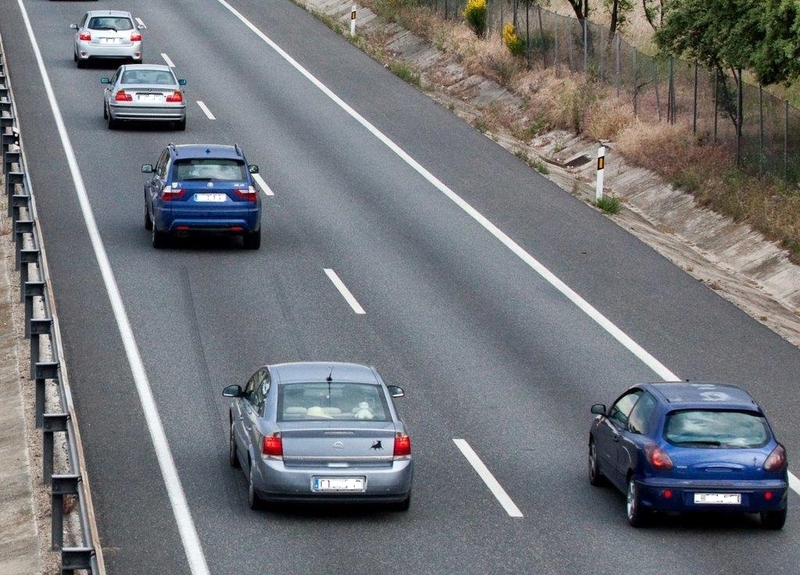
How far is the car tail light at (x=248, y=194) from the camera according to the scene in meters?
25.0

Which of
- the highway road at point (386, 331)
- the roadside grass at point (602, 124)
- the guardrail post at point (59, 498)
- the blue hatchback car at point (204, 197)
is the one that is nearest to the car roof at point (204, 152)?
the blue hatchback car at point (204, 197)

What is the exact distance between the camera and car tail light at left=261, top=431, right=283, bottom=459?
13.9m

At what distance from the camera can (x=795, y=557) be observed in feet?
44.9

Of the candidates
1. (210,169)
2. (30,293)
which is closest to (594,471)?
(30,293)

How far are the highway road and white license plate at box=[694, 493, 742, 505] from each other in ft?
1.30

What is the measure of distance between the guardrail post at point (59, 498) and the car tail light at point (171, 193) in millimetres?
12451

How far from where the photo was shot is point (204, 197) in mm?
25016

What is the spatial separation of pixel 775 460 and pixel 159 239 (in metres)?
13.7

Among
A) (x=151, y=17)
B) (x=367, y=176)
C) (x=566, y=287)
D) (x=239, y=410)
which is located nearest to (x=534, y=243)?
(x=566, y=287)

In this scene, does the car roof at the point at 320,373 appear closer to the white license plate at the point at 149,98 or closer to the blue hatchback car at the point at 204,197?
the blue hatchback car at the point at 204,197

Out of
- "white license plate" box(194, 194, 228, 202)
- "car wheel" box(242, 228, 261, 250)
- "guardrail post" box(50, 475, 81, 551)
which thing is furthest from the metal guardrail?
"car wheel" box(242, 228, 261, 250)

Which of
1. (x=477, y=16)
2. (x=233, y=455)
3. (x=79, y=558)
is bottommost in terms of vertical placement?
(x=477, y=16)

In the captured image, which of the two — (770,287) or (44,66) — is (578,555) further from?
(44,66)

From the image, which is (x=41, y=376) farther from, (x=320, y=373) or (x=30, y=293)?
→ (x=30, y=293)
